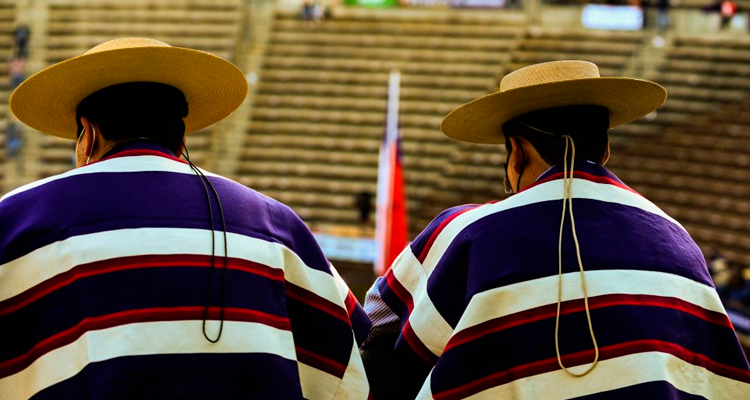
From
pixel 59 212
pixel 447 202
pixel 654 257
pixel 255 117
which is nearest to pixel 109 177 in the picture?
pixel 59 212

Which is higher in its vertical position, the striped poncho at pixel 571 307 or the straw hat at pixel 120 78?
the straw hat at pixel 120 78

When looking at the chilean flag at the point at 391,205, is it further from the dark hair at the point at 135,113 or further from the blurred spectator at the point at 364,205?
the dark hair at the point at 135,113

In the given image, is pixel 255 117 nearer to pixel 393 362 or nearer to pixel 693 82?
pixel 693 82

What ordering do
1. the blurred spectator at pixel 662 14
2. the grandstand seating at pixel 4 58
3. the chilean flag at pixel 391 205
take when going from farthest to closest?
the blurred spectator at pixel 662 14 → the grandstand seating at pixel 4 58 → the chilean flag at pixel 391 205

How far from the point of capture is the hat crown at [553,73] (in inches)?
99.4

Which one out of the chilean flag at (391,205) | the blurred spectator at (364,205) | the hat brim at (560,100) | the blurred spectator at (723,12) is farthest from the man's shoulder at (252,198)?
the blurred spectator at (723,12)

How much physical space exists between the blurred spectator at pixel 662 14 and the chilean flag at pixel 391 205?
8.35 meters

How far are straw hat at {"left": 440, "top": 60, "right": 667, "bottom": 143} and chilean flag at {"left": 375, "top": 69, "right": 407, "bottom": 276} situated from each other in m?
7.02

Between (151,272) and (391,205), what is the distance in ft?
26.0

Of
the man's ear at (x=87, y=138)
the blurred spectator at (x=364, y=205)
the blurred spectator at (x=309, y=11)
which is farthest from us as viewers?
the blurred spectator at (x=309, y=11)

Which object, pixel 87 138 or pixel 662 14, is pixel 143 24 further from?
pixel 87 138

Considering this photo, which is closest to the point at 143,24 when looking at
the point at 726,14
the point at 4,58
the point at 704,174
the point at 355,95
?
the point at 4,58

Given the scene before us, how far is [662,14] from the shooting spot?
59.7 ft

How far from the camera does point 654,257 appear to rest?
7.92ft
